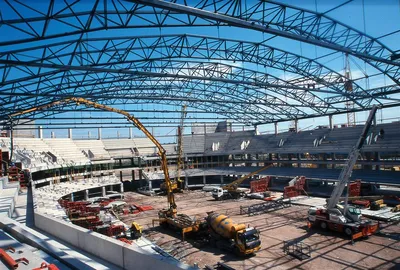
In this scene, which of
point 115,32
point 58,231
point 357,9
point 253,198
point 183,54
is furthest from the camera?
point 253,198

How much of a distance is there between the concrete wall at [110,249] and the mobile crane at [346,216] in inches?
585

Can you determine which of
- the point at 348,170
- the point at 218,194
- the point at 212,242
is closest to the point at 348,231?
the point at 348,170

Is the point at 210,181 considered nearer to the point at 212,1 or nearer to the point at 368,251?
the point at 368,251

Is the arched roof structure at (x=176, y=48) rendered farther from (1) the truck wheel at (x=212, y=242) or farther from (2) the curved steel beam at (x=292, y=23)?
(1) the truck wheel at (x=212, y=242)

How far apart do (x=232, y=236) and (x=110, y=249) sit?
11.1m

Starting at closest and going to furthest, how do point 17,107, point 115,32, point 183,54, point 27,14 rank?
point 27,14 < point 115,32 < point 183,54 < point 17,107

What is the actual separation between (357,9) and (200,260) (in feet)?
48.5

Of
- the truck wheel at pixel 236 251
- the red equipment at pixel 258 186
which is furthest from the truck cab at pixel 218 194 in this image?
the truck wheel at pixel 236 251

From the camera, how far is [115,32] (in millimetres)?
16594

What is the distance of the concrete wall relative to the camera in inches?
162

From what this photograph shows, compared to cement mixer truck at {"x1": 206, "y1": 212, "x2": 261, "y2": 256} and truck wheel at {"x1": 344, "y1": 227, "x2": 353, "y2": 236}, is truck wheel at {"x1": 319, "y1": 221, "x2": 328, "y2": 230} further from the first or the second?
cement mixer truck at {"x1": 206, "y1": 212, "x2": 261, "y2": 256}

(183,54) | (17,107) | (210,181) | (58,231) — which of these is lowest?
(210,181)

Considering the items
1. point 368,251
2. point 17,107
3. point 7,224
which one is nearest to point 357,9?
point 368,251

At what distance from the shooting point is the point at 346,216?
676 inches
